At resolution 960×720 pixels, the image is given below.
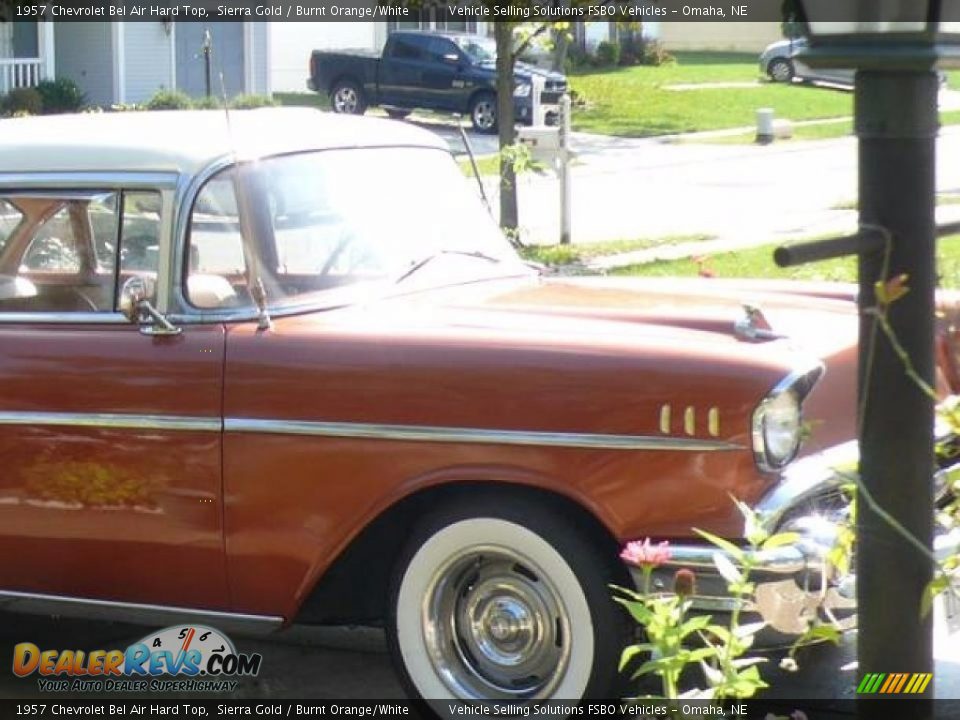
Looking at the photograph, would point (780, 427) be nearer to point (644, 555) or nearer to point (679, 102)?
point (644, 555)

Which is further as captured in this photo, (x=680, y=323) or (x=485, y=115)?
(x=485, y=115)

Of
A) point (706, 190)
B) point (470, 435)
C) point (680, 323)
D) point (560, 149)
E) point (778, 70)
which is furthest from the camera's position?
point (778, 70)

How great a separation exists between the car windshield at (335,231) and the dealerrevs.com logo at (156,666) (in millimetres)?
1099

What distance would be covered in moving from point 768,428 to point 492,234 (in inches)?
70.8

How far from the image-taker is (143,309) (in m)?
4.87

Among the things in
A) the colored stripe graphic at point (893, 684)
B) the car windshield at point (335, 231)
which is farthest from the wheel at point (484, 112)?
the colored stripe graphic at point (893, 684)

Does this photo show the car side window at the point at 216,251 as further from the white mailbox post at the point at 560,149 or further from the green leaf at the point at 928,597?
the white mailbox post at the point at 560,149

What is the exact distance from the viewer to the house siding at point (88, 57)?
3284cm

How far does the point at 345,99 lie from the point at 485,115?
3274 millimetres

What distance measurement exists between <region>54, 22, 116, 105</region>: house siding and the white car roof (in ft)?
92.6

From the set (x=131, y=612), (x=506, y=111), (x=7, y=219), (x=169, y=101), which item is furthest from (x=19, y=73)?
(x=131, y=612)

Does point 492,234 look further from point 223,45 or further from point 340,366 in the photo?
point 223,45

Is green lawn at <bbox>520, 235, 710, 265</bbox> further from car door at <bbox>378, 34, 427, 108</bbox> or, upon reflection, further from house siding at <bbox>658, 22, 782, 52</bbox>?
house siding at <bbox>658, 22, 782, 52</bbox>

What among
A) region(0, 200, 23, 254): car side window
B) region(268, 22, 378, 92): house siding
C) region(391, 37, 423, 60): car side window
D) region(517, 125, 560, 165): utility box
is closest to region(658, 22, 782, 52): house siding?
region(268, 22, 378, 92): house siding
